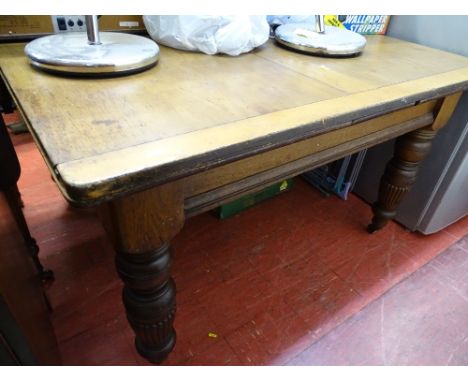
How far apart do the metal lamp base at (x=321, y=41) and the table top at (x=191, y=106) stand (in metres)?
0.02

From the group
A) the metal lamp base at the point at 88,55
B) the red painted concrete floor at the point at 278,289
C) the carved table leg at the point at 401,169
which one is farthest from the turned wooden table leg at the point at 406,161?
the metal lamp base at the point at 88,55

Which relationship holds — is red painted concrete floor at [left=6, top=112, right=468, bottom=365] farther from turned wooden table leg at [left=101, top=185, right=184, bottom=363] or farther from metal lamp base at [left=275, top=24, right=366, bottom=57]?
metal lamp base at [left=275, top=24, right=366, bottom=57]

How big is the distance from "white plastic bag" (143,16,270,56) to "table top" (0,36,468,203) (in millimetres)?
21

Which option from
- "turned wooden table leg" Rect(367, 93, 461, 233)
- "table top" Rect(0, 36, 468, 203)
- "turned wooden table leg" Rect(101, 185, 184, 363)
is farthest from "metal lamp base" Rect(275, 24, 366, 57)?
"turned wooden table leg" Rect(101, 185, 184, 363)

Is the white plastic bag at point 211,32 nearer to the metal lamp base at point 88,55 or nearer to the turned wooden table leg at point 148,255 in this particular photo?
the metal lamp base at point 88,55

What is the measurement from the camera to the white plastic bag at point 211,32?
2.22 ft

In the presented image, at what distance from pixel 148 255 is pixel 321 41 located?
1.99ft

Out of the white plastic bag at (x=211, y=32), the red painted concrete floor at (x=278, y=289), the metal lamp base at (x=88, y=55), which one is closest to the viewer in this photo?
the metal lamp base at (x=88, y=55)

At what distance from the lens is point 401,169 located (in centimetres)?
90

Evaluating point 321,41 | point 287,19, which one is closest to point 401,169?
point 321,41

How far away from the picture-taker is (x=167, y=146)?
385 mm

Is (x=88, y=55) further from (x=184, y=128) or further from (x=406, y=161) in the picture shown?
(x=406, y=161)

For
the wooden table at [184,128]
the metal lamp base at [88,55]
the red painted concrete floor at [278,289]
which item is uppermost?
the metal lamp base at [88,55]

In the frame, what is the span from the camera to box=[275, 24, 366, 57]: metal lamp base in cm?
74
